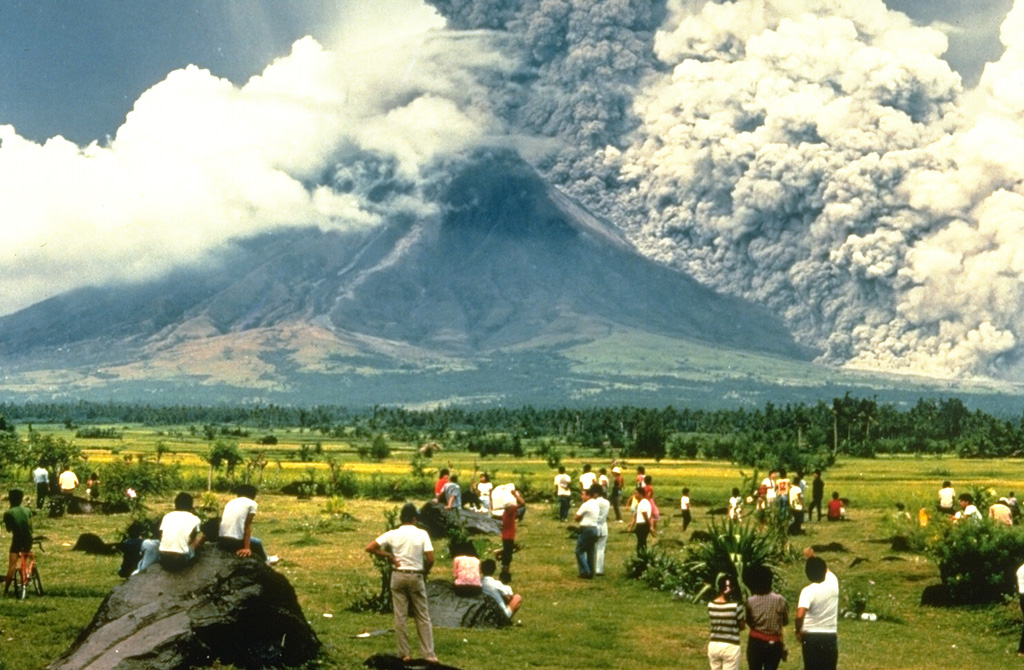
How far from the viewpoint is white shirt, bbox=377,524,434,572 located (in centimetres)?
1501

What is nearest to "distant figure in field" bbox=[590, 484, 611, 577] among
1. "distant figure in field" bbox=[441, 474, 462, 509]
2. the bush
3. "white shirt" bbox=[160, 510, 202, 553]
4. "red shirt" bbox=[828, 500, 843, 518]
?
the bush

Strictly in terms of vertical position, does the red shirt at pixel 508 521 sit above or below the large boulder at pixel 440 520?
above

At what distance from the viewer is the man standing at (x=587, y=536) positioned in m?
24.5

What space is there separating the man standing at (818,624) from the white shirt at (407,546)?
4296mm

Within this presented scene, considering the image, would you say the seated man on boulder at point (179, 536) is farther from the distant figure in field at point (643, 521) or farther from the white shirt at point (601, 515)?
the distant figure in field at point (643, 521)

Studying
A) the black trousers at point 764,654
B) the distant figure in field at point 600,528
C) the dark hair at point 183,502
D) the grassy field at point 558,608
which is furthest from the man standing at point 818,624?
the distant figure in field at point 600,528

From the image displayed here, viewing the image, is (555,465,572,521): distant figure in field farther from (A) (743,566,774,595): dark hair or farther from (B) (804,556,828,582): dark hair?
(A) (743,566,774,595): dark hair

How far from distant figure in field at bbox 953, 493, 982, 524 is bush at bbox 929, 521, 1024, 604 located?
→ 0.30m

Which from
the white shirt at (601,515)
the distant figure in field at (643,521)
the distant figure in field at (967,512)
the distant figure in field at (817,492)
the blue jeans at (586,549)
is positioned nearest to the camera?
the distant figure in field at (967,512)

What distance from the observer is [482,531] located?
33062mm

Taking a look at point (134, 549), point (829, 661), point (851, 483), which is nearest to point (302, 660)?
point (829, 661)

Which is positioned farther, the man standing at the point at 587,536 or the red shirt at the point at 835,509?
the red shirt at the point at 835,509

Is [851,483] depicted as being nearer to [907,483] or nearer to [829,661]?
[907,483]

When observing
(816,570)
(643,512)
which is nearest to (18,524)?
(816,570)
